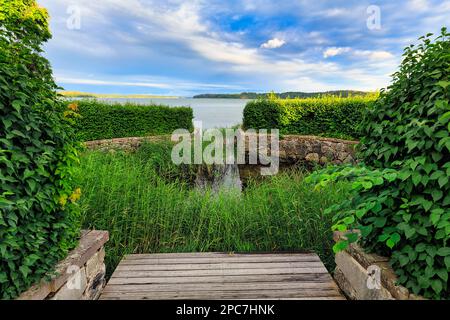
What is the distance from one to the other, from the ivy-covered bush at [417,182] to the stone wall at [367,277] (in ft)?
0.21

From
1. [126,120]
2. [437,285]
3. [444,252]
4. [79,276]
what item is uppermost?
[126,120]

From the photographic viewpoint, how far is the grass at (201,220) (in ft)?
10.5

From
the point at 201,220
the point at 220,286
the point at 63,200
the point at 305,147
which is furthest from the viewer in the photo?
the point at 305,147

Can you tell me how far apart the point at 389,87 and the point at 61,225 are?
251 centimetres

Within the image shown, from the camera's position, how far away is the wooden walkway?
84.2 inches

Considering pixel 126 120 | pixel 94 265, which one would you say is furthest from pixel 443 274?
pixel 126 120

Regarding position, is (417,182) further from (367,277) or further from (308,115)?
(308,115)

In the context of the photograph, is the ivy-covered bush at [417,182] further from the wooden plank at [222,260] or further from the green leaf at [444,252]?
the wooden plank at [222,260]

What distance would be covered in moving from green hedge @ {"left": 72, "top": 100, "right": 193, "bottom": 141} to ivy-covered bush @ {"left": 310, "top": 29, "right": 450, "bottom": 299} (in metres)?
7.58

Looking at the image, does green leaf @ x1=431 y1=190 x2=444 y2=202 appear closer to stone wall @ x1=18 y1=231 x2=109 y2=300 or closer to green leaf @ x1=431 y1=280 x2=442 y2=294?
green leaf @ x1=431 y1=280 x2=442 y2=294

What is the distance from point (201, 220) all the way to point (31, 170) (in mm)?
2082

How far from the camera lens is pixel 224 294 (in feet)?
6.97

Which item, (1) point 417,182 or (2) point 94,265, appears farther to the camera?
(2) point 94,265
